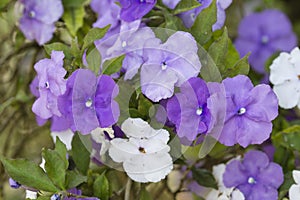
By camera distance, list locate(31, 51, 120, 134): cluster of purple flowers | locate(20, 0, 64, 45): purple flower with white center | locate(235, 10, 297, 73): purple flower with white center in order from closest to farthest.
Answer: locate(31, 51, 120, 134): cluster of purple flowers < locate(20, 0, 64, 45): purple flower with white center < locate(235, 10, 297, 73): purple flower with white center

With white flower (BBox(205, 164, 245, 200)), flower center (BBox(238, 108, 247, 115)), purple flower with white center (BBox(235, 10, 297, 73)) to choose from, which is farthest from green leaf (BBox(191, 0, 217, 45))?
purple flower with white center (BBox(235, 10, 297, 73))

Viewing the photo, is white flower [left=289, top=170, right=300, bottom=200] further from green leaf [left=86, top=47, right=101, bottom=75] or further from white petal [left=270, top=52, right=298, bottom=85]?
green leaf [left=86, top=47, right=101, bottom=75]

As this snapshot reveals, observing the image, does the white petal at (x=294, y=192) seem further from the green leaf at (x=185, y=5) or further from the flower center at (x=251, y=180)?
the green leaf at (x=185, y=5)

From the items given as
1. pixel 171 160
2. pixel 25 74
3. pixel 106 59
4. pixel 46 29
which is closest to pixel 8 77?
pixel 25 74

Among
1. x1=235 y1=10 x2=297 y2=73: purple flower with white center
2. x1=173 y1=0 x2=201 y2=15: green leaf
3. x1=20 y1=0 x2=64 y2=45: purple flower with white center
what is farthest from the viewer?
x1=235 y1=10 x2=297 y2=73: purple flower with white center

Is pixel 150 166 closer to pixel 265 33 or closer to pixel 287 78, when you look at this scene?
pixel 287 78

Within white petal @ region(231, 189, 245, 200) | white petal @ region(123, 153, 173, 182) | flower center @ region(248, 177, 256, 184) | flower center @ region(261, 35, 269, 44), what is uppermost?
white petal @ region(123, 153, 173, 182)
